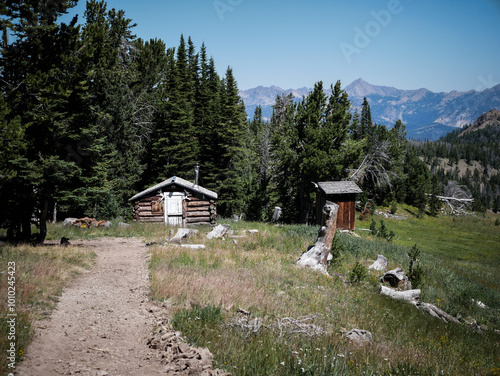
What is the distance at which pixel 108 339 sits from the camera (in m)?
5.93

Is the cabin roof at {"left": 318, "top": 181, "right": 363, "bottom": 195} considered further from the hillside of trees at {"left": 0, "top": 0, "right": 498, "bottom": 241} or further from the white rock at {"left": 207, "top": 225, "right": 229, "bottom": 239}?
the white rock at {"left": 207, "top": 225, "right": 229, "bottom": 239}

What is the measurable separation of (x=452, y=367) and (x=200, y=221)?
23.3 m

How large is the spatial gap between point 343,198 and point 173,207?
16641mm

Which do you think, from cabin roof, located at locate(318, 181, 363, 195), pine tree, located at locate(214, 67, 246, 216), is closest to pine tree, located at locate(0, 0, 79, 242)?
cabin roof, located at locate(318, 181, 363, 195)

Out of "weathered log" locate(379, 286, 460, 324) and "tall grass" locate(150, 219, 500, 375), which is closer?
"tall grass" locate(150, 219, 500, 375)

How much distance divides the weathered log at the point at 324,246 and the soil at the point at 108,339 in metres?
7.67

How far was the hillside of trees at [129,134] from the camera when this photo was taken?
1242cm

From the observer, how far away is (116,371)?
4.75 m

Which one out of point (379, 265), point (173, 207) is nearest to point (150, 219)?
point (173, 207)

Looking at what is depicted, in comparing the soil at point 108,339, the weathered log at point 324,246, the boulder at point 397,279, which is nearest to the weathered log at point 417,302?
the boulder at point 397,279

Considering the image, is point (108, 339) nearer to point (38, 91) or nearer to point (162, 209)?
point (38, 91)

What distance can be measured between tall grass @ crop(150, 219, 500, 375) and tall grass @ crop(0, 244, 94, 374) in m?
2.71

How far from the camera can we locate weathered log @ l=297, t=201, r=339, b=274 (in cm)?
1363

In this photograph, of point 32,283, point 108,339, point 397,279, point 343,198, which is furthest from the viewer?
point 343,198
